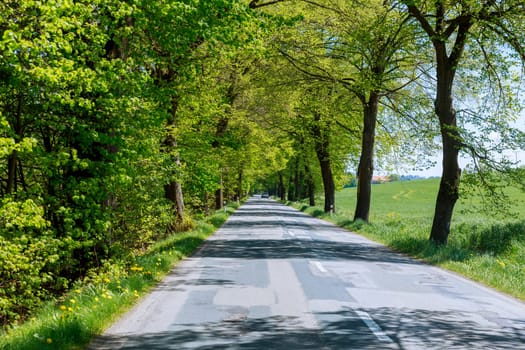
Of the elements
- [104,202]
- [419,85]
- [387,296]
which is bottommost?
[387,296]

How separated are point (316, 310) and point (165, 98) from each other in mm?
6908

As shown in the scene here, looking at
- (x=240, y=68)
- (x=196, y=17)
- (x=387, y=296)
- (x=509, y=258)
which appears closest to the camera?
(x=387, y=296)

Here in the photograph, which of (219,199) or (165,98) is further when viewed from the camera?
(219,199)

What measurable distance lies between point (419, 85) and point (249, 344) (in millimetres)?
25870

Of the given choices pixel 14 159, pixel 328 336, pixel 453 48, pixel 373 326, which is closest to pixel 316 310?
pixel 373 326

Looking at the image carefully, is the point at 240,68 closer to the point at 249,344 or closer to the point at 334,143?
the point at 334,143

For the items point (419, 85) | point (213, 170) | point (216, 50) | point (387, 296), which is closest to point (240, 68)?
point (213, 170)

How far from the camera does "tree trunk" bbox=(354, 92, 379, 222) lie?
29672mm

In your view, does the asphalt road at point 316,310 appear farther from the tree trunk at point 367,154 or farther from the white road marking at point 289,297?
the tree trunk at point 367,154

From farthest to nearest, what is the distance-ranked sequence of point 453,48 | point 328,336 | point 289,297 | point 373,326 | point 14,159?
point 453,48
point 14,159
point 289,297
point 373,326
point 328,336

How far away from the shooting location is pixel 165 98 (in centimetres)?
1334

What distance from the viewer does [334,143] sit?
4097cm

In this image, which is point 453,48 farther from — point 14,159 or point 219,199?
point 219,199

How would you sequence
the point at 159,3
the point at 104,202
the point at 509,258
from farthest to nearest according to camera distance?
1. the point at 509,258
2. the point at 104,202
3. the point at 159,3
